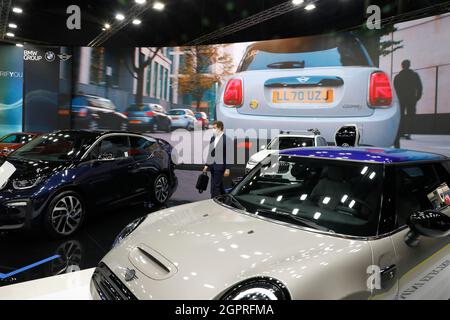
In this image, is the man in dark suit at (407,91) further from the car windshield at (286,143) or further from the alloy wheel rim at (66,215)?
the alloy wheel rim at (66,215)

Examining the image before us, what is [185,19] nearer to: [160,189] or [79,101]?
[79,101]

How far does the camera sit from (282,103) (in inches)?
276

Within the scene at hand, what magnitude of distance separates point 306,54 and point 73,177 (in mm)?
5916

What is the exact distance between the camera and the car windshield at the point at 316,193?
1.92 m

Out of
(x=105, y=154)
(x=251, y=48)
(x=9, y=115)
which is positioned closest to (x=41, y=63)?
(x=9, y=115)

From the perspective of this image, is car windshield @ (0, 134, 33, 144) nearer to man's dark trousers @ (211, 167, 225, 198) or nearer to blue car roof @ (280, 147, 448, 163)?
man's dark trousers @ (211, 167, 225, 198)

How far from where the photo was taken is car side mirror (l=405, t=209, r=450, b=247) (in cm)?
180

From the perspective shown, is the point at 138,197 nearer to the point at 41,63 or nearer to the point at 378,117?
the point at 378,117

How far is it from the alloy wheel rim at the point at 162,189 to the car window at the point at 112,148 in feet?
2.83

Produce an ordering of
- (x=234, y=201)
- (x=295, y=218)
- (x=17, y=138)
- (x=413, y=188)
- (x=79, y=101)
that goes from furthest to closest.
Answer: (x=79, y=101)
(x=17, y=138)
(x=234, y=201)
(x=413, y=188)
(x=295, y=218)

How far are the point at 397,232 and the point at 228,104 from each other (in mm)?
5517

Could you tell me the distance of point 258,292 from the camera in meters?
→ 1.41

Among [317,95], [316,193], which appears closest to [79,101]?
[317,95]

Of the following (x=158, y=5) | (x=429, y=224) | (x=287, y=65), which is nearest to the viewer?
(x=429, y=224)
